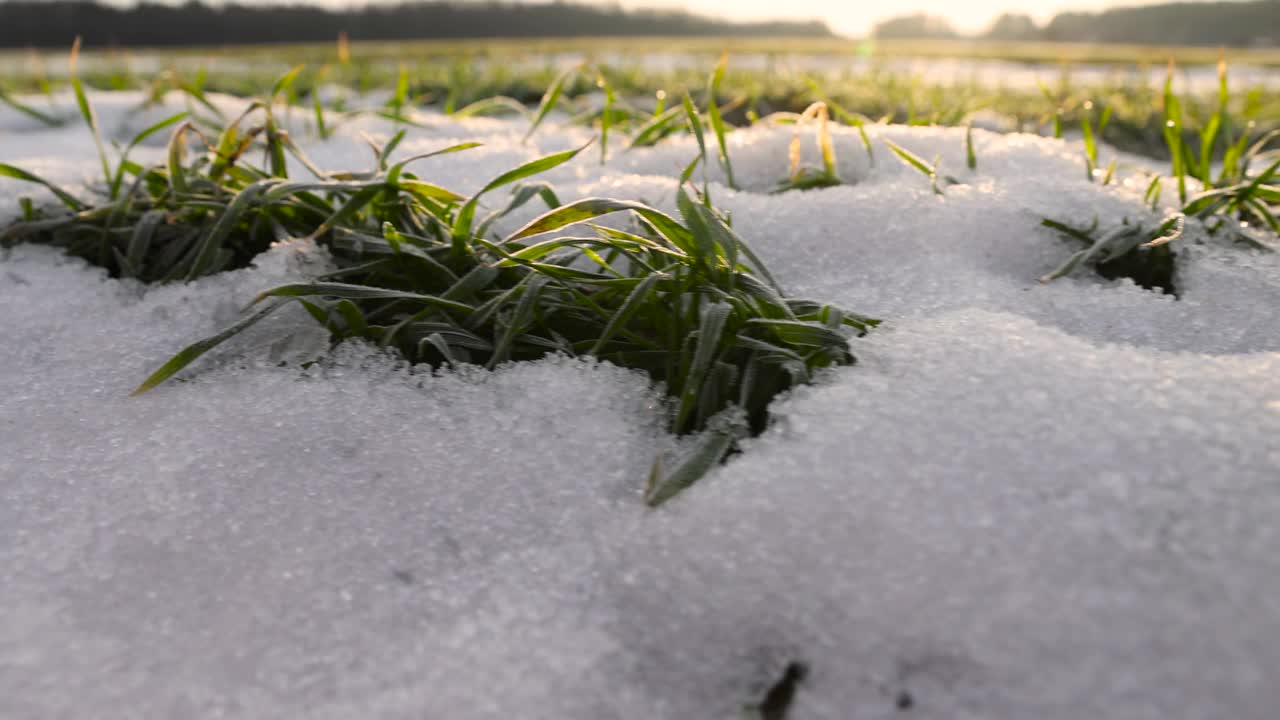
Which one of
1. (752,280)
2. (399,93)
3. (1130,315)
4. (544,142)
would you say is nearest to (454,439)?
(752,280)

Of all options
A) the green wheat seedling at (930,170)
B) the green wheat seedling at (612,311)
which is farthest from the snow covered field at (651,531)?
the green wheat seedling at (930,170)

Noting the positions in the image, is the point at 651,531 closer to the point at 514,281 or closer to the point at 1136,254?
the point at 514,281

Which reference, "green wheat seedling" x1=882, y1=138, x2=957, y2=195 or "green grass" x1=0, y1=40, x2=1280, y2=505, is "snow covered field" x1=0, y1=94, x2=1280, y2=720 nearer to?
"green grass" x1=0, y1=40, x2=1280, y2=505

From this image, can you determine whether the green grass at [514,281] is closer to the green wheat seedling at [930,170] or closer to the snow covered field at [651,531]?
the snow covered field at [651,531]

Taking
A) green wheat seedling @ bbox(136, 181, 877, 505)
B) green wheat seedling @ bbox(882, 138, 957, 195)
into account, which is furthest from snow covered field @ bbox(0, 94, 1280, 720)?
green wheat seedling @ bbox(882, 138, 957, 195)

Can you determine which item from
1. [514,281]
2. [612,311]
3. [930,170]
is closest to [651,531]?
[612,311]

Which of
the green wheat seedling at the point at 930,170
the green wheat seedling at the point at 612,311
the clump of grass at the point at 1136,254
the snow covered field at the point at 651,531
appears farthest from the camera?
the green wheat seedling at the point at 930,170
